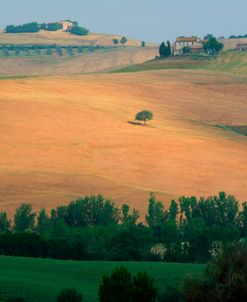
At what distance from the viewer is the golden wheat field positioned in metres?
66.8

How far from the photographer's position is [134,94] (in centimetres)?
11262

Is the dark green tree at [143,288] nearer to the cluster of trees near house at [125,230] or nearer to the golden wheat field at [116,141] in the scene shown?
the cluster of trees near house at [125,230]

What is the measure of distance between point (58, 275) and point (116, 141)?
45226 mm

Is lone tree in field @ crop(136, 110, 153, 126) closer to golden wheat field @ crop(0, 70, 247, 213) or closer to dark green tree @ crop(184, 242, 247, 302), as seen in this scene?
golden wheat field @ crop(0, 70, 247, 213)

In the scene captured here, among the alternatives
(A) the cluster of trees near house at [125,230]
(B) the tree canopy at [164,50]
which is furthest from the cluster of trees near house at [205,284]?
(B) the tree canopy at [164,50]

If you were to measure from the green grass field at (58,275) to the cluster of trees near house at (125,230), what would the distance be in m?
5.11

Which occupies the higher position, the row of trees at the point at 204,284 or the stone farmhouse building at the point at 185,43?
the stone farmhouse building at the point at 185,43

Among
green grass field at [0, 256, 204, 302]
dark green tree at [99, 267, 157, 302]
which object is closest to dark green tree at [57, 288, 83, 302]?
green grass field at [0, 256, 204, 302]

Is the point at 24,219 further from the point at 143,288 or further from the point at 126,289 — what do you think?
the point at 126,289

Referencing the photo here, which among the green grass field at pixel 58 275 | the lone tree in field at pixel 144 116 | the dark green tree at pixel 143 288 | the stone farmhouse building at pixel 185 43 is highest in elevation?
the stone farmhouse building at pixel 185 43

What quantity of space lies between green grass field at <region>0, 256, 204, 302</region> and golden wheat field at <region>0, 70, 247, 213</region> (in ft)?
66.7

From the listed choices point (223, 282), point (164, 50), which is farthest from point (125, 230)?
point (164, 50)

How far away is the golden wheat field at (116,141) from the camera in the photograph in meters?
66.8

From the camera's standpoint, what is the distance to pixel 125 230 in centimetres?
5138
